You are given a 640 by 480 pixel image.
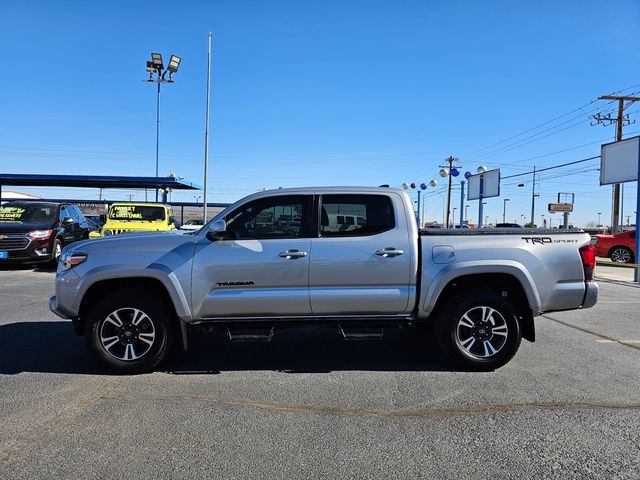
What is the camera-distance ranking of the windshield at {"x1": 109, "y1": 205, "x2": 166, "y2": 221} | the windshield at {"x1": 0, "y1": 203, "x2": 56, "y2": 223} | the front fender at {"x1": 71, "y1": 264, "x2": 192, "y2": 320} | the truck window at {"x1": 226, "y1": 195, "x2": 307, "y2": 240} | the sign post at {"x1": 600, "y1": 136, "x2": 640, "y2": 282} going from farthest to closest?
the sign post at {"x1": 600, "y1": 136, "x2": 640, "y2": 282}
the windshield at {"x1": 109, "y1": 205, "x2": 166, "y2": 221}
the windshield at {"x1": 0, "y1": 203, "x2": 56, "y2": 223}
the truck window at {"x1": 226, "y1": 195, "x2": 307, "y2": 240}
the front fender at {"x1": 71, "y1": 264, "x2": 192, "y2": 320}

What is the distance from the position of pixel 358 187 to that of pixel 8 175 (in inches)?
1103

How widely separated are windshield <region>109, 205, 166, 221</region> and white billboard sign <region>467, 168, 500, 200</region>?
2083 centimetres

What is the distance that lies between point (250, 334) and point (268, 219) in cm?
122

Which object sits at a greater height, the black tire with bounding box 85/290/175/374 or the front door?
the front door

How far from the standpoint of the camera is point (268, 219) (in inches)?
210

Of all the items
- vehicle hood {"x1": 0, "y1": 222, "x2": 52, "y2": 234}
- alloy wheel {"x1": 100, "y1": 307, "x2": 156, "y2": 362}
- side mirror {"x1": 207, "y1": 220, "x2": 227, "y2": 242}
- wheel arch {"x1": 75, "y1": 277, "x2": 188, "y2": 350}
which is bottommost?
alloy wheel {"x1": 100, "y1": 307, "x2": 156, "y2": 362}

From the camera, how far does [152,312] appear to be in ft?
16.7

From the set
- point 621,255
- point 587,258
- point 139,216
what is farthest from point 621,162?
point 139,216

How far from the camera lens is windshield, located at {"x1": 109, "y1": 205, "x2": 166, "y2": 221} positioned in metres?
15.4

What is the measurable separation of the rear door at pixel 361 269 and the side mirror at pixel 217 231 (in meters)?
0.93

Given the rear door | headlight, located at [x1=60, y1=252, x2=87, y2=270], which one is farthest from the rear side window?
headlight, located at [x1=60, y1=252, x2=87, y2=270]

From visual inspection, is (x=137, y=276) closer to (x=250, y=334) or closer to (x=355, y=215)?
(x=250, y=334)

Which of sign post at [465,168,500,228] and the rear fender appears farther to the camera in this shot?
sign post at [465,168,500,228]

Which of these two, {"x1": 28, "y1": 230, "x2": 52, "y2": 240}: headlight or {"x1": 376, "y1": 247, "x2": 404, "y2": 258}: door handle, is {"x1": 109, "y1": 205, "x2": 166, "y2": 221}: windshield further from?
{"x1": 376, "y1": 247, "x2": 404, "y2": 258}: door handle
